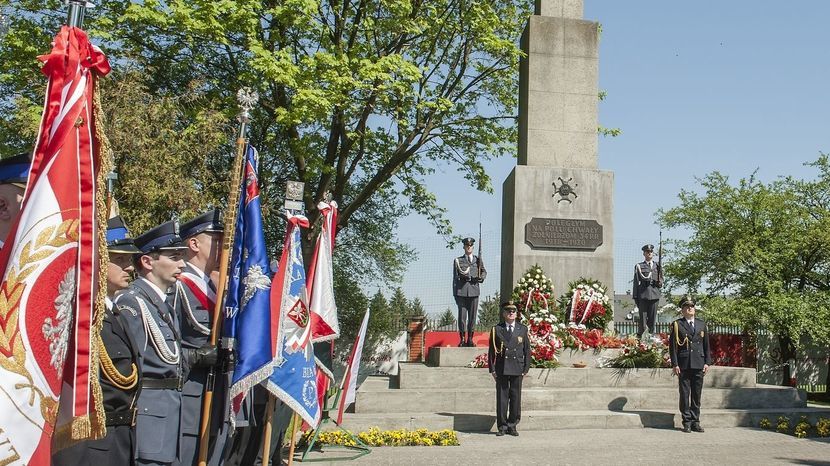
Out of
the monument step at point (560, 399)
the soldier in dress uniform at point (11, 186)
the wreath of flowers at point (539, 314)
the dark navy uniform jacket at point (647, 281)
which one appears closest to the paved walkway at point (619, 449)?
the monument step at point (560, 399)

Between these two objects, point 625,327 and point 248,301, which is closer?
point 248,301

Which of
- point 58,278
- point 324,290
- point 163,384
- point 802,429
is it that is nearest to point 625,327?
point 802,429

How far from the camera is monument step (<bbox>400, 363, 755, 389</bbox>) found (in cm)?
1170

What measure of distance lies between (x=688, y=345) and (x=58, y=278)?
391 inches

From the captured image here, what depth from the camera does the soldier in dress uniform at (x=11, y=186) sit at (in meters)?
3.00

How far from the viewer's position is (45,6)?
18641 millimetres

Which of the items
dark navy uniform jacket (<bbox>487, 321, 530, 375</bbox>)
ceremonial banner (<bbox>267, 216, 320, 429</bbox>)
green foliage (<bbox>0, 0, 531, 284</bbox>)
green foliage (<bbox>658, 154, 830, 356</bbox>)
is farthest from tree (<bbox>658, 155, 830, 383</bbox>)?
ceremonial banner (<bbox>267, 216, 320, 429</bbox>)

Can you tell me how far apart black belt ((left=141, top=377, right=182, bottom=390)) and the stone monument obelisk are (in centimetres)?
1019

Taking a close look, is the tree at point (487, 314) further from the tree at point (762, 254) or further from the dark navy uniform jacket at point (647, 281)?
the dark navy uniform jacket at point (647, 281)

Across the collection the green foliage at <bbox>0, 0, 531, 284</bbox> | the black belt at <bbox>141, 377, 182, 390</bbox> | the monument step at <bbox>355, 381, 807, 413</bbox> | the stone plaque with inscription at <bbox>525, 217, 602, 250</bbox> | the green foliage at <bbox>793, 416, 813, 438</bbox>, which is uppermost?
the green foliage at <bbox>0, 0, 531, 284</bbox>

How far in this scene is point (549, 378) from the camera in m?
11.7

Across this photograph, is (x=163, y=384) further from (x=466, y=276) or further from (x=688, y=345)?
(x=466, y=276)

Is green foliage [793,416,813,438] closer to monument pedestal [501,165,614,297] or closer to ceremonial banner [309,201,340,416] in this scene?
monument pedestal [501,165,614,297]

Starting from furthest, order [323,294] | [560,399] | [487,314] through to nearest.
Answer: [487,314] < [560,399] < [323,294]
